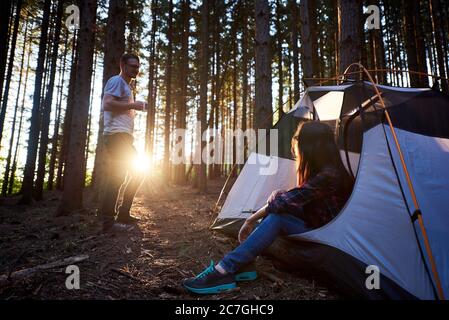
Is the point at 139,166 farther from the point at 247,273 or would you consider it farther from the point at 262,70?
the point at 262,70

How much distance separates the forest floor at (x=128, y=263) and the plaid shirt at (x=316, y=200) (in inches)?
23.7

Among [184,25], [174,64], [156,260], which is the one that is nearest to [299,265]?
[156,260]

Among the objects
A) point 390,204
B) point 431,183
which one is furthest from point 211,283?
point 431,183

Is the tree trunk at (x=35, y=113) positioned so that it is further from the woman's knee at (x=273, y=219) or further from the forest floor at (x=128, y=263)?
the woman's knee at (x=273, y=219)

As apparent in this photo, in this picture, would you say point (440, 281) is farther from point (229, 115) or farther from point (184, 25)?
point (229, 115)

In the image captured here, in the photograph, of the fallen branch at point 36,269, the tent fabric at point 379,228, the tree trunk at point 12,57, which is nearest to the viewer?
the tent fabric at point 379,228

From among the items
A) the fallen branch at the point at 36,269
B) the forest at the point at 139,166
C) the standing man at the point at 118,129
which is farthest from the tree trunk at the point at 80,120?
the fallen branch at the point at 36,269

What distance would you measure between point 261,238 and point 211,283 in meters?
0.58

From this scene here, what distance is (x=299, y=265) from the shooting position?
2.57 meters

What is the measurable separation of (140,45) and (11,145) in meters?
9.60

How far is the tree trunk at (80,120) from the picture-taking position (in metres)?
5.80

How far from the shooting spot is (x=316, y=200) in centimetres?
254

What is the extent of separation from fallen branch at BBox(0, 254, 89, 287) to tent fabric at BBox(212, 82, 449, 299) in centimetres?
218

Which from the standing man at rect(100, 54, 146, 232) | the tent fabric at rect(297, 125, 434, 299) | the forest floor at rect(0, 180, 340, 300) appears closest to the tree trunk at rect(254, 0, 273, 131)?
the forest floor at rect(0, 180, 340, 300)
